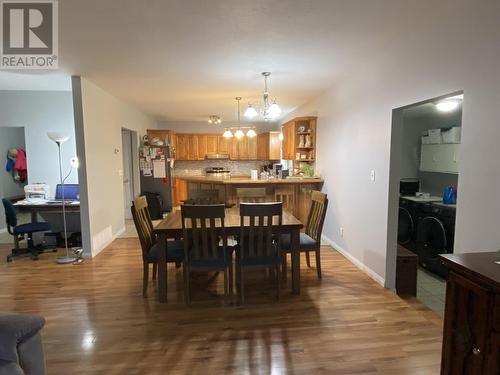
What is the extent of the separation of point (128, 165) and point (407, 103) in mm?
5831

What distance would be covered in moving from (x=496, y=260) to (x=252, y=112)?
315 centimetres

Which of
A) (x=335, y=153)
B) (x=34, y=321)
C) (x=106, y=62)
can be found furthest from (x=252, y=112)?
(x=34, y=321)

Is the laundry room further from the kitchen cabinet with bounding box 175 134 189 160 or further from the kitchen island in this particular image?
the kitchen cabinet with bounding box 175 134 189 160

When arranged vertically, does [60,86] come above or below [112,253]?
above

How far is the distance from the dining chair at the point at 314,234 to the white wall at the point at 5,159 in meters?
5.55

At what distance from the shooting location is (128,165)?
21.9 ft

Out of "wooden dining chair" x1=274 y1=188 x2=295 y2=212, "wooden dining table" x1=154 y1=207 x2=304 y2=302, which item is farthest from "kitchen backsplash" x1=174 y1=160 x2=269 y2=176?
"wooden dining table" x1=154 y1=207 x2=304 y2=302

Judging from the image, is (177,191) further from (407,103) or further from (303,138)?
(407,103)

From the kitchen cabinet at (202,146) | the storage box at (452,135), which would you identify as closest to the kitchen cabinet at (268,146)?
the kitchen cabinet at (202,146)

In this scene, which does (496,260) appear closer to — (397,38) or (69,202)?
(397,38)

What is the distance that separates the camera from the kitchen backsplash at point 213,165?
28.5ft

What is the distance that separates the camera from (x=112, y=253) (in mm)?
4340

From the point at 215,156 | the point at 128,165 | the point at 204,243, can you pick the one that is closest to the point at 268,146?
the point at 215,156

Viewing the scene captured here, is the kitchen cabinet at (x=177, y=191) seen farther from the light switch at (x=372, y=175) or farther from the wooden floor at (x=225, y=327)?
the light switch at (x=372, y=175)
